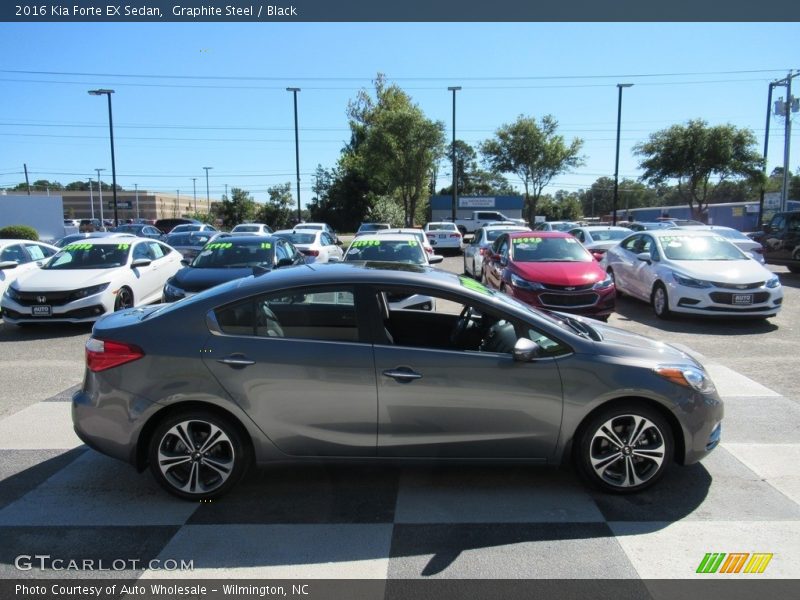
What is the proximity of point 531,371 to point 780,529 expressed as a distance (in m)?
1.70

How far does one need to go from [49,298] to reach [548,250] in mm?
8522

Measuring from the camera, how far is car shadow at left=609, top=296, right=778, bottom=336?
31.7 feet

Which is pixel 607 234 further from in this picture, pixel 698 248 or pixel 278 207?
pixel 278 207

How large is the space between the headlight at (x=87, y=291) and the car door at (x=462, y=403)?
7550 mm

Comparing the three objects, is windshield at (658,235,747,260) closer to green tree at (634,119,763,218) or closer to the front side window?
the front side window

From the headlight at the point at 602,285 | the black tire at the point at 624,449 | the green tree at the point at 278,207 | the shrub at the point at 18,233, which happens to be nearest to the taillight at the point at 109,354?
the black tire at the point at 624,449

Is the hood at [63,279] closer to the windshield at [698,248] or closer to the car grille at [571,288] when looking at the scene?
the car grille at [571,288]

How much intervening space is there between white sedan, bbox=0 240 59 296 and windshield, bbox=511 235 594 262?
9.25 metres

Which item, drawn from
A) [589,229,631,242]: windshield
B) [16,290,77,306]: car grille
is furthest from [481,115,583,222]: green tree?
[16,290,77,306]: car grille

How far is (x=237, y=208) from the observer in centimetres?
5319

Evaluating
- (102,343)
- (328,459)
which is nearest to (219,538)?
(328,459)

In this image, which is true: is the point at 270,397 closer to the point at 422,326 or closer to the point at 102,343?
the point at 102,343

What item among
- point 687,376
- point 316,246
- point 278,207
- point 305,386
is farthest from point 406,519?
point 278,207

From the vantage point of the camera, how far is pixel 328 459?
3.81 meters
